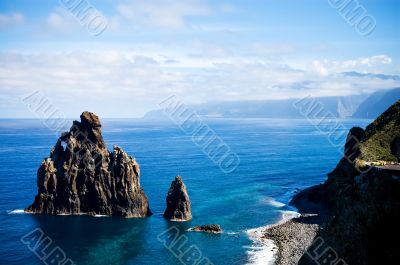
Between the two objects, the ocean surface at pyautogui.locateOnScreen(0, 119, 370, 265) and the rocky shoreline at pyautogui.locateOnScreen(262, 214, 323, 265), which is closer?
the rocky shoreline at pyautogui.locateOnScreen(262, 214, 323, 265)

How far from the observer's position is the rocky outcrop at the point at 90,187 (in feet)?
349

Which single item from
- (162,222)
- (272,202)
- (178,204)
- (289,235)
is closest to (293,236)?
(289,235)

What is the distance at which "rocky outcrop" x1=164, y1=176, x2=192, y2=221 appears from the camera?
10262cm

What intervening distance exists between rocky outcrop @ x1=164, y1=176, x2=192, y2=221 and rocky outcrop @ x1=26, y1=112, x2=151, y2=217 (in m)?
7.26

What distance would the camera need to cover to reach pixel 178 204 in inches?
4067

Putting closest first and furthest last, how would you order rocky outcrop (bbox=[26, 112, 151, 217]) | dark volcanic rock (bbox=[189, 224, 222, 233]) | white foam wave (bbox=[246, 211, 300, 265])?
white foam wave (bbox=[246, 211, 300, 265]) → dark volcanic rock (bbox=[189, 224, 222, 233]) → rocky outcrop (bbox=[26, 112, 151, 217])

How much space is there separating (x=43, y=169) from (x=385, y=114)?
87621 millimetres

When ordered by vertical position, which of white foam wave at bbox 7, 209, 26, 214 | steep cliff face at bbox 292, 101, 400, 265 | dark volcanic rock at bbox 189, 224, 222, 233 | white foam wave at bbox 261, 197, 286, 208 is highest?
white foam wave at bbox 7, 209, 26, 214

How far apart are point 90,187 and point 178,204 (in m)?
23.7

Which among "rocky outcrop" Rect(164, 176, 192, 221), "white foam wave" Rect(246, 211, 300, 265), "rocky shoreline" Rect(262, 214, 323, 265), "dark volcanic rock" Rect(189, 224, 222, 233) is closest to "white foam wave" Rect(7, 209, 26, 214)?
"rocky outcrop" Rect(164, 176, 192, 221)

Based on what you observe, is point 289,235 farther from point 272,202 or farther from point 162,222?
point 162,222

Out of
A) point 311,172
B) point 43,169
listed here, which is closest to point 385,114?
point 311,172

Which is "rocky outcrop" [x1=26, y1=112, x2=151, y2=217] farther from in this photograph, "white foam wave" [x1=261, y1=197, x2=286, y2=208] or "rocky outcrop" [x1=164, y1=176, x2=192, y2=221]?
"white foam wave" [x1=261, y1=197, x2=286, y2=208]

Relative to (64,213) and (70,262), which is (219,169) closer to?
(64,213)
